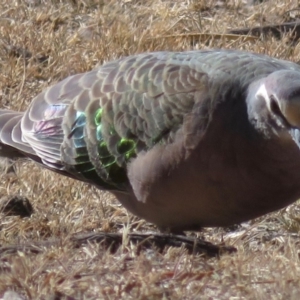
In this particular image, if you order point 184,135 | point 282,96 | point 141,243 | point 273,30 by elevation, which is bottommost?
point 273,30

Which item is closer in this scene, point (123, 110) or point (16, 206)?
point (123, 110)

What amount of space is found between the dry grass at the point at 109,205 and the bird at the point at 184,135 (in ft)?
1.00

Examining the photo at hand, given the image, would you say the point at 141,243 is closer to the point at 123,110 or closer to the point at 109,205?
the point at 123,110

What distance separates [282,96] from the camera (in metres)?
4.00

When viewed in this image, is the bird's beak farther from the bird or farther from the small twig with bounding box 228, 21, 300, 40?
the small twig with bounding box 228, 21, 300, 40

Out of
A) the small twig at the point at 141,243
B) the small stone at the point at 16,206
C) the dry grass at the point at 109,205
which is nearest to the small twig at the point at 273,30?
the dry grass at the point at 109,205

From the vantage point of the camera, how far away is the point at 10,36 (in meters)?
6.79

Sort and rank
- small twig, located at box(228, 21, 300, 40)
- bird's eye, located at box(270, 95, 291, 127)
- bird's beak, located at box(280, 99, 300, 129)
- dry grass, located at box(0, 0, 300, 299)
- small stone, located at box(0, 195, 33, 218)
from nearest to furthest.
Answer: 1. dry grass, located at box(0, 0, 300, 299)
2. bird's beak, located at box(280, 99, 300, 129)
3. bird's eye, located at box(270, 95, 291, 127)
4. small stone, located at box(0, 195, 33, 218)
5. small twig, located at box(228, 21, 300, 40)

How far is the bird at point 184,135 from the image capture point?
415cm

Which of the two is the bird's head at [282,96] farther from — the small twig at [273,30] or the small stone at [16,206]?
the small twig at [273,30]

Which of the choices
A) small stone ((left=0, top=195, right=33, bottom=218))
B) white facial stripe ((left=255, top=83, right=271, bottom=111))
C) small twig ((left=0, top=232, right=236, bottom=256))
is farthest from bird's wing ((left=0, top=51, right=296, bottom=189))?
small twig ((left=0, top=232, right=236, bottom=256))

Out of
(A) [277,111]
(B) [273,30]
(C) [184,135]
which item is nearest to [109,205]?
(C) [184,135]

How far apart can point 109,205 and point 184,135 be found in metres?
1.13

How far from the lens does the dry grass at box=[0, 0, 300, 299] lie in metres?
3.52
